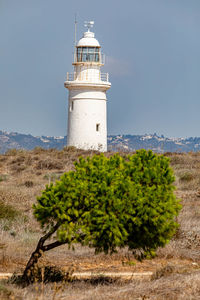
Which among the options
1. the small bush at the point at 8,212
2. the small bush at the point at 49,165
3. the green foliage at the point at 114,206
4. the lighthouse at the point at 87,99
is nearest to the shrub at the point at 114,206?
the green foliage at the point at 114,206

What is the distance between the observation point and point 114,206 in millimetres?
8344

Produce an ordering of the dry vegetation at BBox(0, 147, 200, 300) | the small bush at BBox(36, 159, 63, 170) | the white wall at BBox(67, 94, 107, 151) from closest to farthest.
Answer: the dry vegetation at BBox(0, 147, 200, 300)
the small bush at BBox(36, 159, 63, 170)
the white wall at BBox(67, 94, 107, 151)

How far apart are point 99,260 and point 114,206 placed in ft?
9.95

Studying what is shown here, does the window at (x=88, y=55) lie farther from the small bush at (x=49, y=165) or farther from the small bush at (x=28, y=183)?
the small bush at (x=28, y=183)

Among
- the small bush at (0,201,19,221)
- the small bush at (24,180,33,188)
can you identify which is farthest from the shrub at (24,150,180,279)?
the small bush at (24,180,33,188)

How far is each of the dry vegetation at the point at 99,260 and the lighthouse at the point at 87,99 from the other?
12617mm

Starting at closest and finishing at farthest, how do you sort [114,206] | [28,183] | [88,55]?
1. [114,206]
2. [28,183]
3. [88,55]

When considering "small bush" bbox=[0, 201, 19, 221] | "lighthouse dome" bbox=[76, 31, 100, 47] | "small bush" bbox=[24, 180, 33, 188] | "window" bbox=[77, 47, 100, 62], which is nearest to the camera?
"small bush" bbox=[0, 201, 19, 221]

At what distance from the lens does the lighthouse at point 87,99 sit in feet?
111

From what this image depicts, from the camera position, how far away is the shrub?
8352mm

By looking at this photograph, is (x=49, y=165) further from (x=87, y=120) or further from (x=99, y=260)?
(x=99, y=260)

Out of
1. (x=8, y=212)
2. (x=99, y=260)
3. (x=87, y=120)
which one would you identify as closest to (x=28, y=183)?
(x=8, y=212)

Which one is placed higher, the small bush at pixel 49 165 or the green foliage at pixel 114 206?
Answer: the small bush at pixel 49 165

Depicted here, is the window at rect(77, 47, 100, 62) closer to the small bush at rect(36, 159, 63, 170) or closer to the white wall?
the white wall
